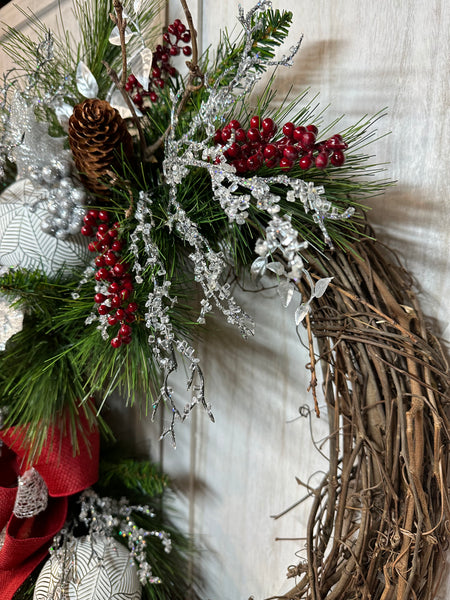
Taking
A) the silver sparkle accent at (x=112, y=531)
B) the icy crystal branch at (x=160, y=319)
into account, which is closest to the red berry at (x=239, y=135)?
the icy crystal branch at (x=160, y=319)

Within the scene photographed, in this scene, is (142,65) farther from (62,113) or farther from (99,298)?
(99,298)

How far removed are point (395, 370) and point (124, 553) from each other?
1.62 ft

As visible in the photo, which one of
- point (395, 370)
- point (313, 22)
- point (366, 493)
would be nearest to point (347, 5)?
point (313, 22)

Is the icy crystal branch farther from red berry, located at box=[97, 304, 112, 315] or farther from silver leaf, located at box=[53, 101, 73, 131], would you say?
silver leaf, located at box=[53, 101, 73, 131]

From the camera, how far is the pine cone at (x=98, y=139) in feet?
1.83

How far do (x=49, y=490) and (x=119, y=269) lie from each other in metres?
0.40

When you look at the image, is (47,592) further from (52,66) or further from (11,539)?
A: (52,66)

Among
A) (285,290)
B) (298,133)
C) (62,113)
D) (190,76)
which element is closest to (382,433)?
(285,290)

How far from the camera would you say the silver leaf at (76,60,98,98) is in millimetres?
635

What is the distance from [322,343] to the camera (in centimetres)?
59

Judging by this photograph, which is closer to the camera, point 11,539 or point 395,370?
point 395,370

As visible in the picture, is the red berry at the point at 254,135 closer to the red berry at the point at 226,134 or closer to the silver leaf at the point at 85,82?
the red berry at the point at 226,134

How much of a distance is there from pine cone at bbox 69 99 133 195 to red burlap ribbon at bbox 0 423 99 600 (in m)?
0.38

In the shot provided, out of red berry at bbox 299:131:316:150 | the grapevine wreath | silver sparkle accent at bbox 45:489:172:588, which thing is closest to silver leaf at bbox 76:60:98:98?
the grapevine wreath
